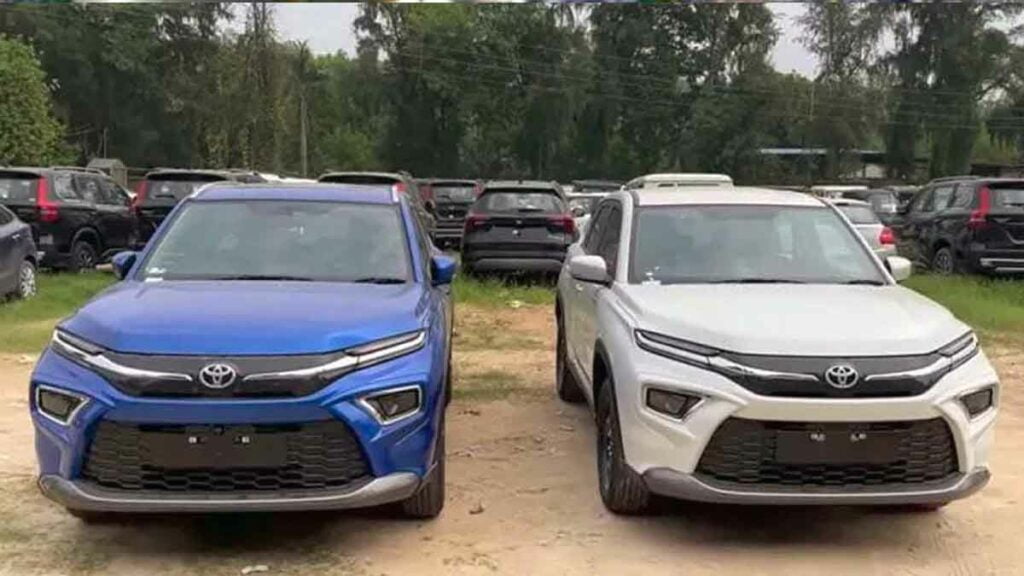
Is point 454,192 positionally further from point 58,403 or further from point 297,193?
point 58,403

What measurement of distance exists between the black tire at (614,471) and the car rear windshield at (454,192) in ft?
57.7

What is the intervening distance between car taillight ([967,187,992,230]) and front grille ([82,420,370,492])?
13012mm

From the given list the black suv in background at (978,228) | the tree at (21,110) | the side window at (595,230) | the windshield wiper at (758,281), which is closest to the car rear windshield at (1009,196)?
the black suv in background at (978,228)

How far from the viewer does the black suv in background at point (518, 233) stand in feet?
52.3

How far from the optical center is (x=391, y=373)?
487 centimetres

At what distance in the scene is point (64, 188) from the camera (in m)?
16.2

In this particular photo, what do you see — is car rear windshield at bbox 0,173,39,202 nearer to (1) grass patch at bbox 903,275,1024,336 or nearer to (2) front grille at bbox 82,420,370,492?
(1) grass patch at bbox 903,275,1024,336

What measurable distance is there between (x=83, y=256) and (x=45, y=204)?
1.02 m

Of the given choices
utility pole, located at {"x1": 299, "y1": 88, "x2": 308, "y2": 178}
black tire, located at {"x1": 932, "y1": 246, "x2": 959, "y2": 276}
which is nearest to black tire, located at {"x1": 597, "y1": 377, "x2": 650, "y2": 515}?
black tire, located at {"x1": 932, "y1": 246, "x2": 959, "y2": 276}

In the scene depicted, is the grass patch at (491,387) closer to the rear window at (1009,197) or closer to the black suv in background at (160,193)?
the rear window at (1009,197)

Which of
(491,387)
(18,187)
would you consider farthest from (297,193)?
(18,187)

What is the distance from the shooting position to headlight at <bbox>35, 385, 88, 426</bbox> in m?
4.71

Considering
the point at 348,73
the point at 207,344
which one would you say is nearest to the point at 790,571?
the point at 207,344

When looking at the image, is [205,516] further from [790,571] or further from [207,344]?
[790,571]
